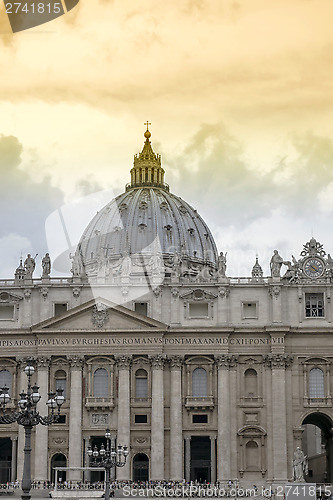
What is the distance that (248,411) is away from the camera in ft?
290

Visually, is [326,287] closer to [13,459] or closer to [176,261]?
[176,261]

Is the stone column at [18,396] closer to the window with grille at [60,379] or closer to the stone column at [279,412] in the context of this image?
the window with grille at [60,379]

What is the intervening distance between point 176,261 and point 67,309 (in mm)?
11285

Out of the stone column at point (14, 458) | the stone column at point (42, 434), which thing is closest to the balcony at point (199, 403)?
the stone column at point (42, 434)

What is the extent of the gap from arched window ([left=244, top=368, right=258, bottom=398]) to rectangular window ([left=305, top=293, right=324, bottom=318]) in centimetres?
711

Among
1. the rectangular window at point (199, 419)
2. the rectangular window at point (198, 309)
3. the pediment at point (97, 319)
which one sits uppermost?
the rectangular window at point (198, 309)

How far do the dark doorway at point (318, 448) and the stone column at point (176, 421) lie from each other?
12.0 metres

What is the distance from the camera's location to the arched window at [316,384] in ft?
292

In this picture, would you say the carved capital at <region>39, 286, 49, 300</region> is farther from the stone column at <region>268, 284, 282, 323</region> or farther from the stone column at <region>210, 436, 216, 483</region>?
the stone column at <region>268, 284, 282, 323</region>

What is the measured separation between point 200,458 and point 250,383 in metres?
8.24

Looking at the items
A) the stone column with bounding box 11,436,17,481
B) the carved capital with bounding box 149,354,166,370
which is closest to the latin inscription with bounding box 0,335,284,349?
the carved capital with bounding box 149,354,166,370

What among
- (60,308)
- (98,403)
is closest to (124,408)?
(98,403)

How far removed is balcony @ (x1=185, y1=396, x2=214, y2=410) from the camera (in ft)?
289

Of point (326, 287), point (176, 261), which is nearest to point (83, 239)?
point (176, 261)
